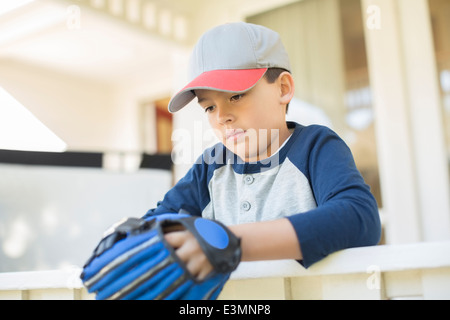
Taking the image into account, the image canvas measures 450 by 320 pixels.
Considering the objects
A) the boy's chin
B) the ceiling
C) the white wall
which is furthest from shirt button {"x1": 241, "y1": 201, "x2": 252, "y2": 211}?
the ceiling

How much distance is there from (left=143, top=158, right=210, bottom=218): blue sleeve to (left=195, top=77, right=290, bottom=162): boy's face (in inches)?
5.0

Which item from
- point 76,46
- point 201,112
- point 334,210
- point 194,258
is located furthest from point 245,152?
point 76,46

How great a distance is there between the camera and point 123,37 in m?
4.95

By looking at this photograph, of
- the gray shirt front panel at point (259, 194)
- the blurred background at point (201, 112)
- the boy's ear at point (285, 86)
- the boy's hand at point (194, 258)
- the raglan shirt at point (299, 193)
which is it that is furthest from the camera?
the blurred background at point (201, 112)

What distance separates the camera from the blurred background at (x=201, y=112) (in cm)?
213

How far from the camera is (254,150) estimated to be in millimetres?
1007

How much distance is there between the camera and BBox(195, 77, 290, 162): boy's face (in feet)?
3.17

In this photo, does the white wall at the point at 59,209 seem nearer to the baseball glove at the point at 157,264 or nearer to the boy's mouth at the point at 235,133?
the boy's mouth at the point at 235,133

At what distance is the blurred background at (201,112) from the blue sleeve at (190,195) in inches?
41.5

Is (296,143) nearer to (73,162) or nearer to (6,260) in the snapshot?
(6,260)

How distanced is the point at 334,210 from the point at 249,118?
0.38m

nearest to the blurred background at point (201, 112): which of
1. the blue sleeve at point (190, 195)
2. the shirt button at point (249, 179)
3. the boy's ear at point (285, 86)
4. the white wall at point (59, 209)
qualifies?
the white wall at point (59, 209)

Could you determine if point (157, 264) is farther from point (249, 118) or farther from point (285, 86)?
point (285, 86)
